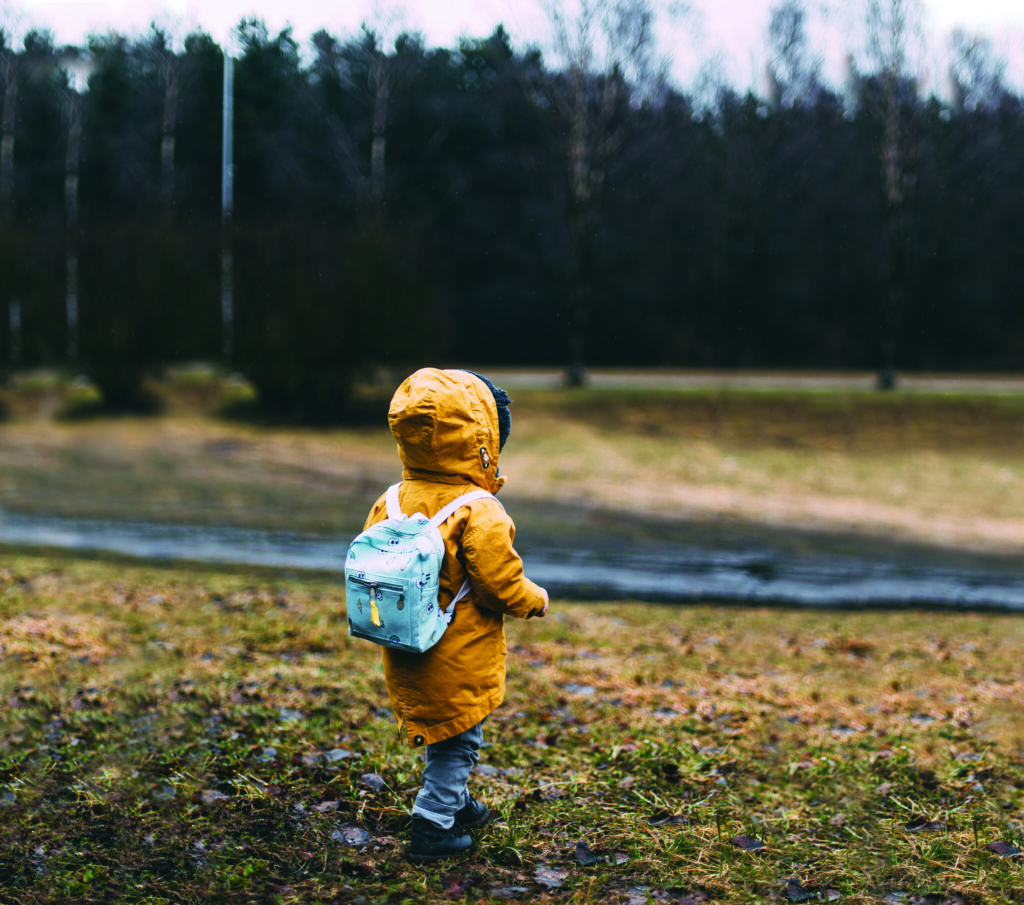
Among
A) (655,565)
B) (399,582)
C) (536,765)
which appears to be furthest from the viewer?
(655,565)

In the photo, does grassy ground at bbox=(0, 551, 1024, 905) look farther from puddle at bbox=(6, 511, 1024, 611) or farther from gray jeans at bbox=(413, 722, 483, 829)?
puddle at bbox=(6, 511, 1024, 611)

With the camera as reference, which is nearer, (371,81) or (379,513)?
(379,513)

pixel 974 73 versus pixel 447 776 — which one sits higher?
pixel 974 73

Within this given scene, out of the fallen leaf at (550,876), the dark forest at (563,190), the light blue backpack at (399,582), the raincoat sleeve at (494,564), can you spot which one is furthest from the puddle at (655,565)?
the dark forest at (563,190)

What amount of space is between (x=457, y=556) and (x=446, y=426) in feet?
1.39

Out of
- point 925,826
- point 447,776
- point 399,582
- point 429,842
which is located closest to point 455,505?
point 399,582

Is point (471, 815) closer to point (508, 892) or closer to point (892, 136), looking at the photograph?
point (508, 892)

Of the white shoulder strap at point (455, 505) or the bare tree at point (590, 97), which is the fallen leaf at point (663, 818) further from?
the bare tree at point (590, 97)

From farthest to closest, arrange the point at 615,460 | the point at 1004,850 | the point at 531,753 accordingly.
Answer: the point at 615,460 → the point at 531,753 → the point at 1004,850

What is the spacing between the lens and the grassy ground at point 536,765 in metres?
3.45

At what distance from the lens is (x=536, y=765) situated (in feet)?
14.5

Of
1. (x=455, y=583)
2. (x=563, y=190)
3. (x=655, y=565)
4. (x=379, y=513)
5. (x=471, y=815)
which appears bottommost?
(x=655, y=565)

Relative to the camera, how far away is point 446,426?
3271mm

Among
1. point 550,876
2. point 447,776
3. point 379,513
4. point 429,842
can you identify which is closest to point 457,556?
point 379,513
